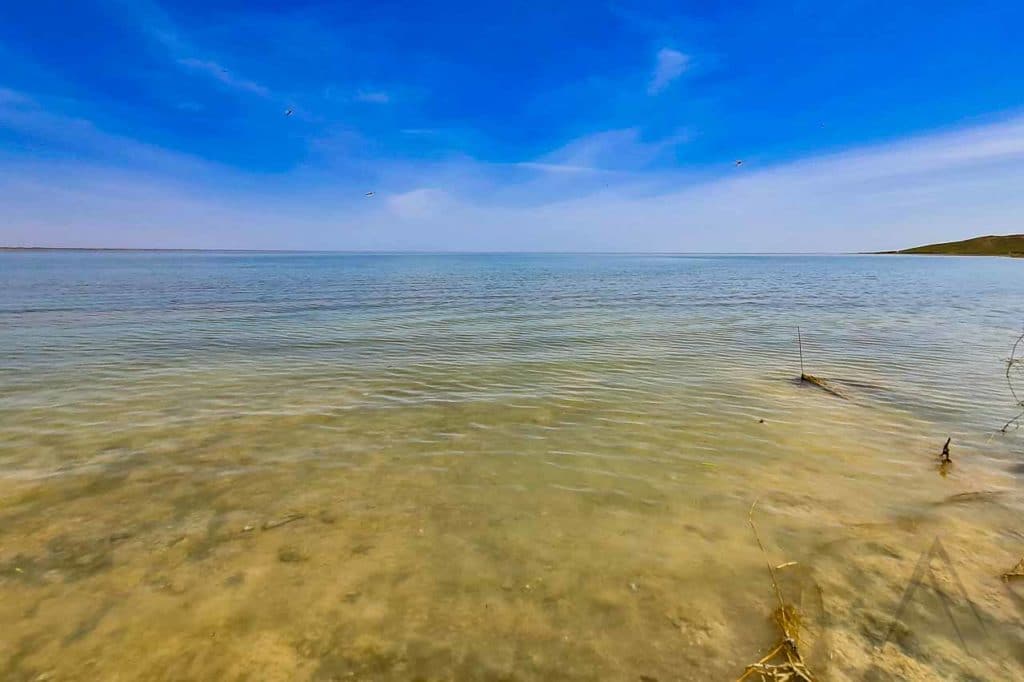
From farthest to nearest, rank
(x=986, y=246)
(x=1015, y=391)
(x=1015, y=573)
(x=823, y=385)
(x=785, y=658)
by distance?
1. (x=986, y=246)
2. (x=823, y=385)
3. (x=1015, y=391)
4. (x=1015, y=573)
5. (x=785, y=658)

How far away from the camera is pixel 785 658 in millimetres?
3857

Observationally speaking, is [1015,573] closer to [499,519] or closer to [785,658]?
[785,658]

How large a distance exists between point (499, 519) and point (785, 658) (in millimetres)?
3208

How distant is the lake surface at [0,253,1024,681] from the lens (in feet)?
13.1

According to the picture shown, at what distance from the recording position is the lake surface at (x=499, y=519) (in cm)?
401


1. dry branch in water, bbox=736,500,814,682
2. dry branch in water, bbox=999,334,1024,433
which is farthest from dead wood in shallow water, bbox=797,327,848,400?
dry branch in water, bbox=736,500,814,682

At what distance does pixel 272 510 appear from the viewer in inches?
244

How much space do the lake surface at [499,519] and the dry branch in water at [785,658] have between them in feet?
0.41

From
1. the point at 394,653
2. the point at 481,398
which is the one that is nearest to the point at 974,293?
the point at 481,398

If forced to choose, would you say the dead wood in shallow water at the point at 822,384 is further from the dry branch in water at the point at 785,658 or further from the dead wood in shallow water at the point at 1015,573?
the dry branch in water at the point at 785,658

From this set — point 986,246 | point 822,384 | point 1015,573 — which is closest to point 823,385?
point 822,384

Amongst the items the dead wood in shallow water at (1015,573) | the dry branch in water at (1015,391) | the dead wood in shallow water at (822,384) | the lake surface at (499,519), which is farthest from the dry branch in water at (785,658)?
the dead wood in shallow water at (822,384)

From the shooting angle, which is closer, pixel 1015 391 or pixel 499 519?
pixel 499 519

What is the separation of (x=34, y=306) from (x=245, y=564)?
105 feet
